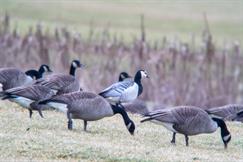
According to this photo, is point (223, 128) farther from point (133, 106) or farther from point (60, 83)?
point (133, 106)

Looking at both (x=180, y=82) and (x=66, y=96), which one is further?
(x=180, y=82)

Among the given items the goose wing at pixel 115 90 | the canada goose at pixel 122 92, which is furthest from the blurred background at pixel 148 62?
the goose wing at pixel 115 90

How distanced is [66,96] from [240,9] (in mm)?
34542

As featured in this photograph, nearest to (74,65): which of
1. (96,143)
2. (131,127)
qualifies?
(131,127)

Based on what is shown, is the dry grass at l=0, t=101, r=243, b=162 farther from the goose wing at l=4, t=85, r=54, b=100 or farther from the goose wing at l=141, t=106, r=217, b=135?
the goose wing at l=4, t=85, r=54, b=100

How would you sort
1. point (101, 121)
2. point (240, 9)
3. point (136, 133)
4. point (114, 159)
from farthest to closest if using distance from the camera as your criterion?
point (240, 9), point (101, 121), point (136, 133), point (114, 159)

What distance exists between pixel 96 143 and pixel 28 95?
2.24 meters

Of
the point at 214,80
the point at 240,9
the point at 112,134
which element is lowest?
the point at 240,9

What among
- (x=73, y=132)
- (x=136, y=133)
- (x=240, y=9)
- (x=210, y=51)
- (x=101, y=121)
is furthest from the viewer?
(x=240, y=9)

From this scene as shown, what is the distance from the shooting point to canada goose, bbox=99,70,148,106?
54.8ft

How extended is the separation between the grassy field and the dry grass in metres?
18.4

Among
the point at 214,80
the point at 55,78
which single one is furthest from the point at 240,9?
the point at 55,78

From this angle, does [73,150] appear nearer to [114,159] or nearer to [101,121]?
[114,159]

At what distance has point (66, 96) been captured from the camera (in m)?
13.6
